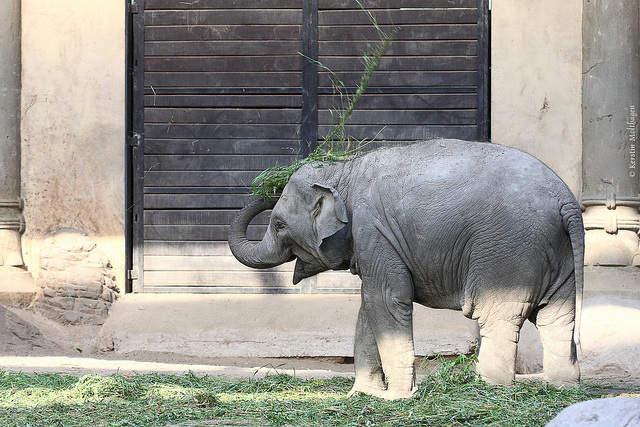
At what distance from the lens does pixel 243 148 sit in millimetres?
8773

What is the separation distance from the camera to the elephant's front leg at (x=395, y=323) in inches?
181

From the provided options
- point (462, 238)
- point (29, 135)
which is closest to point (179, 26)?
point (29, 135)

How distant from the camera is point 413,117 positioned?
28.4 ft

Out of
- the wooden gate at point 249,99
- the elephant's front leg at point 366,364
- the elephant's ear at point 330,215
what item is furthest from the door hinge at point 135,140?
the elephant's front leg at point 366,364

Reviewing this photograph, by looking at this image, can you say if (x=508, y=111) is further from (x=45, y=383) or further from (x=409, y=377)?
(x=45, y=383)

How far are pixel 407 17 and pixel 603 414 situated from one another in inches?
257

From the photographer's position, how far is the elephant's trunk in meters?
5.20

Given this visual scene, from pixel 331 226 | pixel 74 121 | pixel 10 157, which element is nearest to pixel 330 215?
pixel 331 226

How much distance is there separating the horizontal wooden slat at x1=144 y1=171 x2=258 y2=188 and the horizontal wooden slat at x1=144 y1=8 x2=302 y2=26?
5.72 ft

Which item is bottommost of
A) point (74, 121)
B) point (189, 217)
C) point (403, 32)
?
point (189, 217)

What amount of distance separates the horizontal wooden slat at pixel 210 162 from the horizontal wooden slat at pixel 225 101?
59cm

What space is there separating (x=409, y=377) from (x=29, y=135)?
6.03m

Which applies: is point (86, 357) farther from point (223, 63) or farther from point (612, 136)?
point (612, 136)

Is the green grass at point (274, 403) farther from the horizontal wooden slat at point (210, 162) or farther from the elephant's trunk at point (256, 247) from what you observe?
the horizontal wooden slat at point (210, 162)
